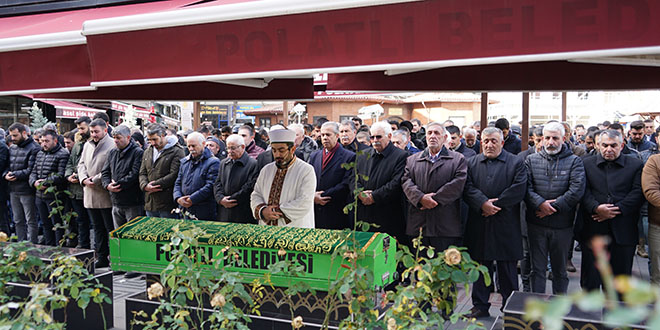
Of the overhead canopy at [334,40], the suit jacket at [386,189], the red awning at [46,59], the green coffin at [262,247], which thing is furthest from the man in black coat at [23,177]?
the overhead canopy at [334,40]

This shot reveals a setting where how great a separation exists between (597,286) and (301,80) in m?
3.96

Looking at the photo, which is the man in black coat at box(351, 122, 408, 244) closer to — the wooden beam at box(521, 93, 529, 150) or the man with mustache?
the man with mustache

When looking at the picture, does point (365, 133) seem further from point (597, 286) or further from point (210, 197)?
point (597, 286)

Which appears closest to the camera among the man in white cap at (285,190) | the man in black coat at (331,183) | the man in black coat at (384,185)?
the man in white cap at (285,190)

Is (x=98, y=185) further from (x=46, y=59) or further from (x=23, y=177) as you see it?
(x=46, y=59)

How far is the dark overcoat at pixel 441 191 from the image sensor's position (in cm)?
561

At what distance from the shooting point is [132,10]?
3.52m

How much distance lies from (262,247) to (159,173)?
12.4 feet

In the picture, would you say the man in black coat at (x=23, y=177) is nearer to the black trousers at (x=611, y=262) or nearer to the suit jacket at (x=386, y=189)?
the suit jacket at (x=386, y=189)

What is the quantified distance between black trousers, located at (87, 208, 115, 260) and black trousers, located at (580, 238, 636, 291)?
6.18 m

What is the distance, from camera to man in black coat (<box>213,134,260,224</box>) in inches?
267

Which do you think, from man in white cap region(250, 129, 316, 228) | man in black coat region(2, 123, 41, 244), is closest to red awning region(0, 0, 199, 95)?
man in white cap region(250, 129, 316, 228)

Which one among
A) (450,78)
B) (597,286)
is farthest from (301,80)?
(597,286)

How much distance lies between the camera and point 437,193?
5621 mm
